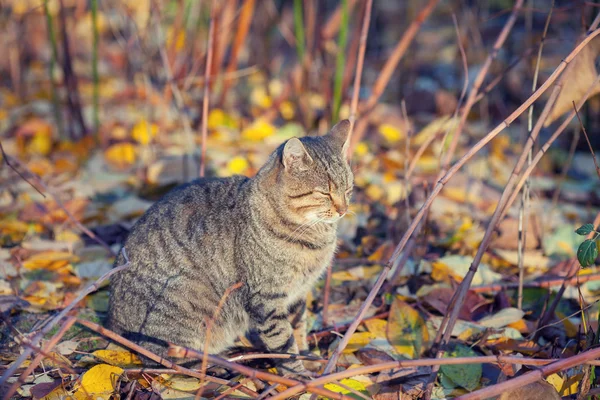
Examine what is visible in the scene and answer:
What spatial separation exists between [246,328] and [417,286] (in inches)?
40.3

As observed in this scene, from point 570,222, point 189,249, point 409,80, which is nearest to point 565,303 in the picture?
point 570,222

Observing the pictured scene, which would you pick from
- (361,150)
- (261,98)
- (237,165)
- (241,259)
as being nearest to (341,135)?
(241,259)

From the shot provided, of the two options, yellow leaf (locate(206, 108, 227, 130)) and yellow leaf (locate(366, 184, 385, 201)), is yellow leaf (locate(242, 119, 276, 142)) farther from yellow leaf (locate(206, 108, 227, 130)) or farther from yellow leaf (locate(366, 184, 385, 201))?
yellow leaf (locate(366, 184, 385, 201))

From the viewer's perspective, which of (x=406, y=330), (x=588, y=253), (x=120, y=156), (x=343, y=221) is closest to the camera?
(x=588, y=253)

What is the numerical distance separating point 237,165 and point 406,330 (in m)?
1.95

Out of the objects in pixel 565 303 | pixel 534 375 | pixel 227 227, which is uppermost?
pixel 227 227

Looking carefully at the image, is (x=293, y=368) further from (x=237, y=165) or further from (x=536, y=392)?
(x=237, y=165)

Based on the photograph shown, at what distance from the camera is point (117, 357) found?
2.89 metres

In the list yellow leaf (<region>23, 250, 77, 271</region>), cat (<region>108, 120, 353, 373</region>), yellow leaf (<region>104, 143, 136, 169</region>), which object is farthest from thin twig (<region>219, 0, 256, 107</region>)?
cat (<region>108, 120, 353, 373</region>)

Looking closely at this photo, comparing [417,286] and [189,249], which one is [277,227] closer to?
[189,249]

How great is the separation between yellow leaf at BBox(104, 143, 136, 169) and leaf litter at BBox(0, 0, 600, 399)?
0.01 m

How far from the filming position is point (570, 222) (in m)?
4.41

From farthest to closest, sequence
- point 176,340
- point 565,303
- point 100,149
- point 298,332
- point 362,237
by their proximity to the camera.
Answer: point 100,149, point 362,237, point 565,303, point 298,332, point 176,340

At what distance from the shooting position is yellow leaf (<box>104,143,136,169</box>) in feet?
15.7
